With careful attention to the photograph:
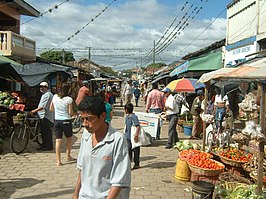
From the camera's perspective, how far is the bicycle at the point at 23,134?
8.73m

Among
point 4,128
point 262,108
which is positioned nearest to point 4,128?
point 4,128

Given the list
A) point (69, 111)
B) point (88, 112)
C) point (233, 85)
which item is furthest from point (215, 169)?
point (233, 85)

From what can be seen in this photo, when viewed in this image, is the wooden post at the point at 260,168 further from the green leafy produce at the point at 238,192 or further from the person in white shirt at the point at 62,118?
the person in white shirt at the point at 62,118

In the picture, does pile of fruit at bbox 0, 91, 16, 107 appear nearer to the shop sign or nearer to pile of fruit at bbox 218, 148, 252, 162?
pile of fruit at bbox 218, 148, 252, 162

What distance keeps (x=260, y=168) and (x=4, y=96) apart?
26.8 ft

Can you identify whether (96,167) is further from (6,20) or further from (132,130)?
(6,20)

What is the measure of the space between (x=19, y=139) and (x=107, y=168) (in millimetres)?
6965

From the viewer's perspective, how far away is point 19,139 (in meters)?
8.89

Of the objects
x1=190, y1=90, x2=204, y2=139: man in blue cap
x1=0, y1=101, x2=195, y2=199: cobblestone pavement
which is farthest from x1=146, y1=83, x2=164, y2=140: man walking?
x1=0, y1=101, x2=195, y2=199: cobblestone pavement

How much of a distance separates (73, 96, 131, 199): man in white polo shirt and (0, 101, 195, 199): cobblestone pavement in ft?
10.4

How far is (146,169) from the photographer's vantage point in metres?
7.54

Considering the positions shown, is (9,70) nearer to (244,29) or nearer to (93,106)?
(244,29)

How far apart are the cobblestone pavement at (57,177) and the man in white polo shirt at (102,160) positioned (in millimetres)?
3159

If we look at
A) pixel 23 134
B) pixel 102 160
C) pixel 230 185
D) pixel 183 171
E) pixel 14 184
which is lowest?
pixel 14 184
